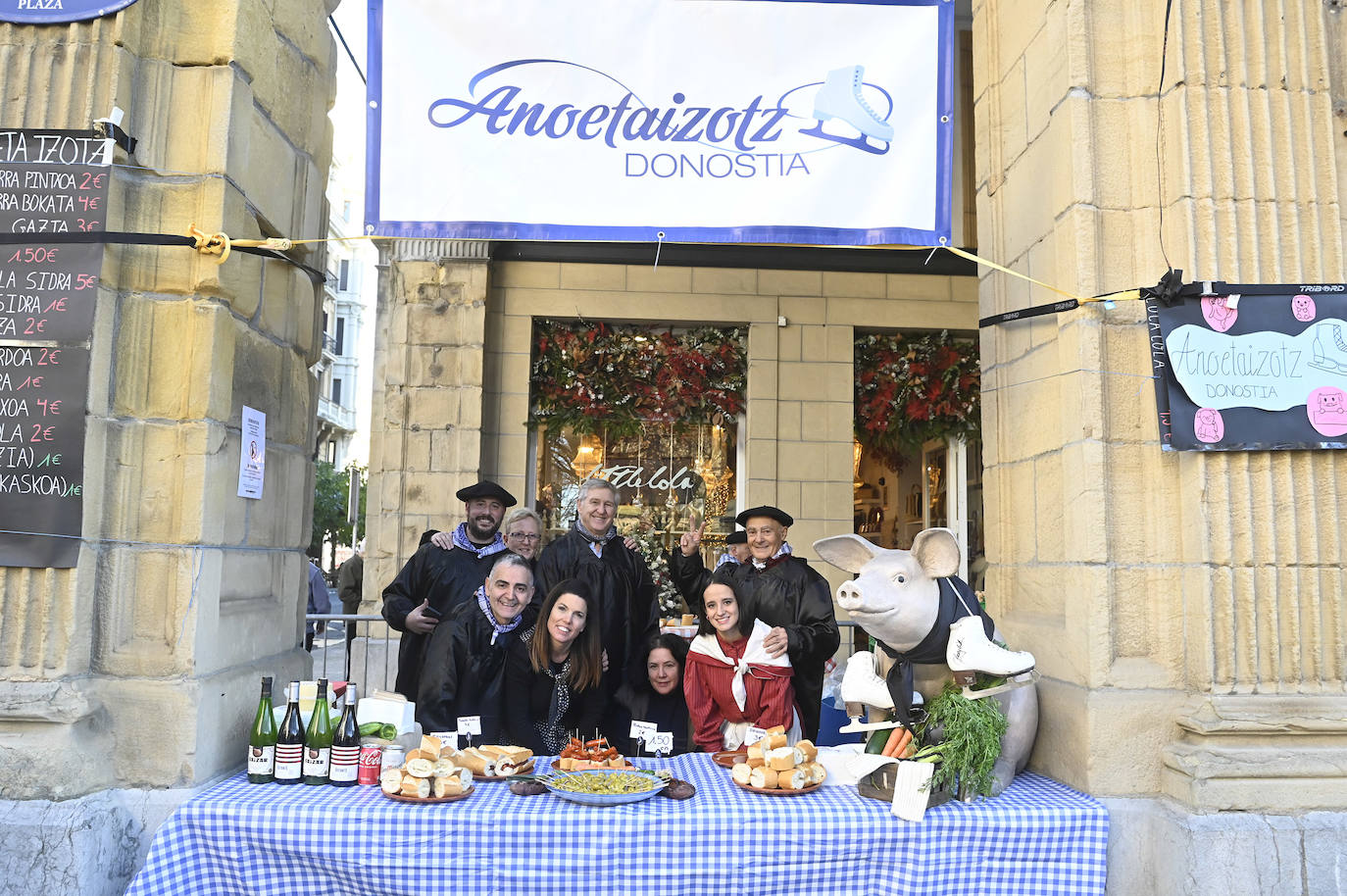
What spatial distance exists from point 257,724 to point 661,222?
2.52m

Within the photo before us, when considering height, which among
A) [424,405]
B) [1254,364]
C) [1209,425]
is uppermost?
[424,405]

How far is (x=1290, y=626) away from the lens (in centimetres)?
340

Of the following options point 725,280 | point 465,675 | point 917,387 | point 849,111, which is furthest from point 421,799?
point 917,387

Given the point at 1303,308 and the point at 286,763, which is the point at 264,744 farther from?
the point at 1303,308

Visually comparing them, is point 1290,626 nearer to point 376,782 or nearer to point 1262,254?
point 1262,254

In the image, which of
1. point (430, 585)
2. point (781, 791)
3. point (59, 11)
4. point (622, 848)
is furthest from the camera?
point (430, 585)

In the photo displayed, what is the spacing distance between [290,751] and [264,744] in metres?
0.17

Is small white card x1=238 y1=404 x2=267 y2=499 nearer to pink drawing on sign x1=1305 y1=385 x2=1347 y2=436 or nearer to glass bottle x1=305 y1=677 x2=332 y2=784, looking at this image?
glass bottle x1=305 y1=677 x2=332 y2=784

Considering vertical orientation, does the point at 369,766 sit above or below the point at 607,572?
below

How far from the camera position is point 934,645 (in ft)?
11.1

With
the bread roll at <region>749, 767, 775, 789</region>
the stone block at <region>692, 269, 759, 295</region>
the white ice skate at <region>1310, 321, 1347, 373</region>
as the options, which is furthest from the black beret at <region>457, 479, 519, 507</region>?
the white ice skate at <region>1310, 321, 1347, 373</region>

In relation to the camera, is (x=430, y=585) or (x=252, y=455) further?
(x=430, y=585)

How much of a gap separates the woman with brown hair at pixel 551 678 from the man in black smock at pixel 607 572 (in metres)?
0.78

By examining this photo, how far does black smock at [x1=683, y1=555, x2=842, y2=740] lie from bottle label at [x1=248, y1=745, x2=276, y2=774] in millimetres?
2213
